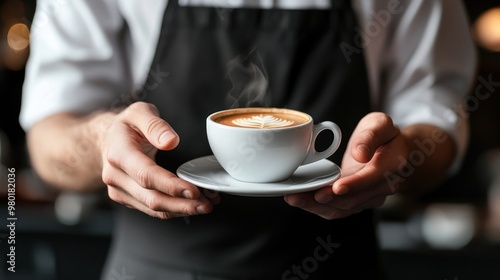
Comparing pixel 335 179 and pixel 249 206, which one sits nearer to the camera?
pixel 335 179

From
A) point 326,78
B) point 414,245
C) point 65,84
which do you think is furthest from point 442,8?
point 414,245

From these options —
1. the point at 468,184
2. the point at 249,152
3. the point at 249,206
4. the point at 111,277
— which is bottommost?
the point at 468,184

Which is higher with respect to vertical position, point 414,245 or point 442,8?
point 442,8

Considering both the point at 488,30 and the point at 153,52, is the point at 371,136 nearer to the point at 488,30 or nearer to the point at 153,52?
the point at 153,52

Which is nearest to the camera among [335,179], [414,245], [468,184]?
[335,179]

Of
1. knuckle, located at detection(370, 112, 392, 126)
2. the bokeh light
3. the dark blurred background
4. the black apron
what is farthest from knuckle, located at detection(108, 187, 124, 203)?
the bokeh light

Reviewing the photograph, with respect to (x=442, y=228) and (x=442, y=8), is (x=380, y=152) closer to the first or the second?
(x=442, y=8)

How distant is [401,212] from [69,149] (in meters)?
0.79

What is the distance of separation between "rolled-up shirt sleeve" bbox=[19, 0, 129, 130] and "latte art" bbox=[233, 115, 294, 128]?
0.77 ft

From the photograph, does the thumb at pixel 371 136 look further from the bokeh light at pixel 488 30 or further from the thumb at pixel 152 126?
the bokeh light at pixel 488 30

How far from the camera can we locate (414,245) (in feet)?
4.06

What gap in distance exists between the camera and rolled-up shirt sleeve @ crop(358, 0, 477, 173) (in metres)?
0.74

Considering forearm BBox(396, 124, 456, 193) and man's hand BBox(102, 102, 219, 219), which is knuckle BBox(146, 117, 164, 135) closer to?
man's hand BBox(102, 102, 219, 219)

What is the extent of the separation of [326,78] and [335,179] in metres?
0.20
